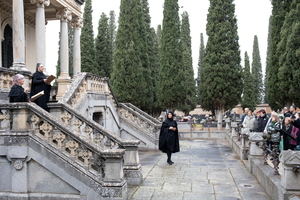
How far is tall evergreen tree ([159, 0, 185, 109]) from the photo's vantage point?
3052 centimetres

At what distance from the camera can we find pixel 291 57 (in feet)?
71.8

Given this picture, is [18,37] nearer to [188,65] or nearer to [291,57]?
[291,57]

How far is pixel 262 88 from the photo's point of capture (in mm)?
61344

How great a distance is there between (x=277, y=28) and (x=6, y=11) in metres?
18.7

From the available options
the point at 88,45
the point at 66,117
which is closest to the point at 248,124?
the point at 66,117

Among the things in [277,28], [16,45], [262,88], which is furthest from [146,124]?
[262,88]

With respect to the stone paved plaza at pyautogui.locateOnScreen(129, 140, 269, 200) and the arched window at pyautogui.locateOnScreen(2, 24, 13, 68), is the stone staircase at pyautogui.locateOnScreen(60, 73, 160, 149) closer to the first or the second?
the stone paved plaza at pyautogui.locateOnScreen(129, 140, 269, 200)

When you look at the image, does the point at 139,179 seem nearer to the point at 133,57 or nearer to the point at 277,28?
the point at 133,57

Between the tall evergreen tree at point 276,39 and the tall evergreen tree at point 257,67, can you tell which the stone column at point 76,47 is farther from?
the tall evergreen tree at point 257,67

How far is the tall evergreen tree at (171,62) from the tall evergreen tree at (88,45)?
8.57 metres

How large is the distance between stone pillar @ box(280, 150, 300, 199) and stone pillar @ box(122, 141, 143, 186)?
409 cm

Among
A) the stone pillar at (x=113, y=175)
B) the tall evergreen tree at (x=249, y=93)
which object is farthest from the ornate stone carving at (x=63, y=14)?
the tall evergreen tree at (x=249, y=93)

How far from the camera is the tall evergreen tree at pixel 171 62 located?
30.5m

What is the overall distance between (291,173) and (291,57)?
16.8 metres
